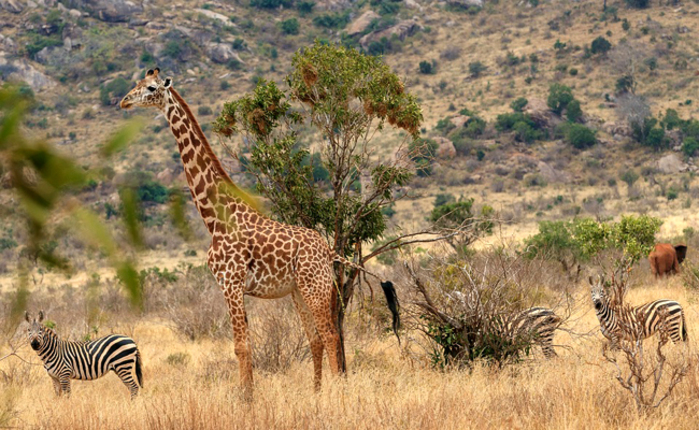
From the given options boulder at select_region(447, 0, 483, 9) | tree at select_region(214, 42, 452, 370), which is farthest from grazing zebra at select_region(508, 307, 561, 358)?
boulder at select_region(447, 0, 483, 9)

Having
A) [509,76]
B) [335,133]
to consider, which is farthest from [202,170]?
[509,76]

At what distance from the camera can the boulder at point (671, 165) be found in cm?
4269

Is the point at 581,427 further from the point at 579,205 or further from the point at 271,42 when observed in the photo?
the point at 271,42

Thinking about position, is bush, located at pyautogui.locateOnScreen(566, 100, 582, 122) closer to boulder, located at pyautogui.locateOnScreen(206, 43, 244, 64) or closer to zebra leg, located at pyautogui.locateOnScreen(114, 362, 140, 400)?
boulder, located at pyautogui.locateOnScreen(206, 43, 244, 64)

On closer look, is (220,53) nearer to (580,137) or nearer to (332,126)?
(580,137)

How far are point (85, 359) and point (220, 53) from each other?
5405 centimetres

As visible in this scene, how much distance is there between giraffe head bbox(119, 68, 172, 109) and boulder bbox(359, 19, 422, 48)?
2267 inches

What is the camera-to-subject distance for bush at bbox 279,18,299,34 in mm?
65000

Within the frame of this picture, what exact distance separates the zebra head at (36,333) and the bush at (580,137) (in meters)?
42.6

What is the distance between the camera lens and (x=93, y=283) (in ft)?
3.67

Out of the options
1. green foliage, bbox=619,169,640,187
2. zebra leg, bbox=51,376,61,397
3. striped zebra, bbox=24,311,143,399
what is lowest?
green foliage, bbox=619,169,640,187

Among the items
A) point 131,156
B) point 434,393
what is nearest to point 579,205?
point 434,393

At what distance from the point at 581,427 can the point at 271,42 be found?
62491 mm

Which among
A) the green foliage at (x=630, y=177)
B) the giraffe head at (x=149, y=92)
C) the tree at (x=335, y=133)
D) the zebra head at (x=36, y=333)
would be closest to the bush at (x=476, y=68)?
the green foliage at (x=630, y=177)
